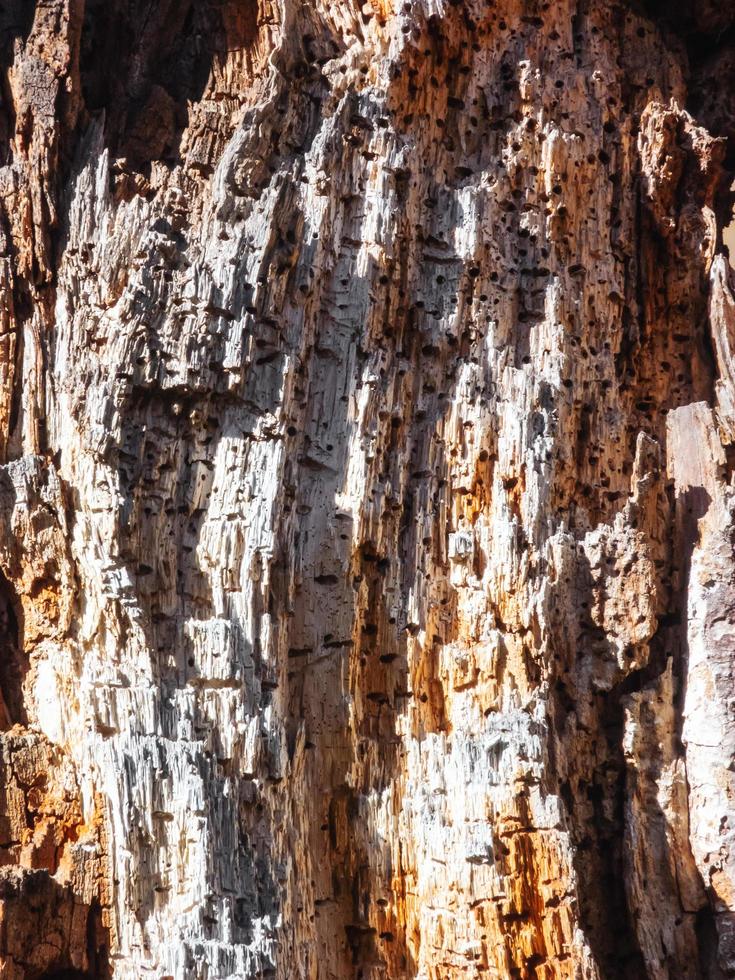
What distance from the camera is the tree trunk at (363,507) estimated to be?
3889 mm

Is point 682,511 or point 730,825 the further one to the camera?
point 682,511

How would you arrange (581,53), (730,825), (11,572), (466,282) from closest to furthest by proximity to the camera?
(730,825) < (11,572) < (466,282) < (581,53)

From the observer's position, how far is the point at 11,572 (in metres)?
4.27

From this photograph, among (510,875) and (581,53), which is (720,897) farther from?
(581,53)

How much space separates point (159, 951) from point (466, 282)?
2.89m

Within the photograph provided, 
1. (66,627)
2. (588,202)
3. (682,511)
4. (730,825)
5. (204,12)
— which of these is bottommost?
(730,825)

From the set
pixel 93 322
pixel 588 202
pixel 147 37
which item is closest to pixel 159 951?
pixel 93 322

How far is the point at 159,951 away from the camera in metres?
3.70

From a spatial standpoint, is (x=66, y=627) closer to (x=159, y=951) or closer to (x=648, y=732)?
(x=159, y=951)

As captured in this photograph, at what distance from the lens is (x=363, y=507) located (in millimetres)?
4301

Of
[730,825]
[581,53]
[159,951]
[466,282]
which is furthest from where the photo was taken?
[581,53]

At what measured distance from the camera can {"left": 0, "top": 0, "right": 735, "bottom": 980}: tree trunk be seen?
389 cm

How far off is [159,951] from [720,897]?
6.69 feet

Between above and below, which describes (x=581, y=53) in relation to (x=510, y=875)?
above
